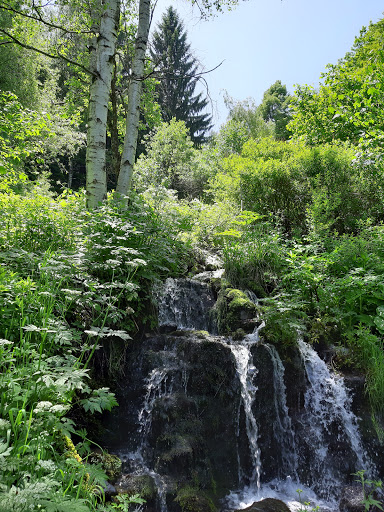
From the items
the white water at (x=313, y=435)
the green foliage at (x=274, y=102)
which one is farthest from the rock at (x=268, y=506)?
the green foliage at (x=274, y=102)

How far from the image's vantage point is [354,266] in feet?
15.8

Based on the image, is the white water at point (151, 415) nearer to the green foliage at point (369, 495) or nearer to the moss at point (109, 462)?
the moss at point (109, 462)

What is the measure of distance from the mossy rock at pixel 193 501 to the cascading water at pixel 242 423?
0.08 metres

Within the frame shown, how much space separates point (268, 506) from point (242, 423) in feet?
2.68

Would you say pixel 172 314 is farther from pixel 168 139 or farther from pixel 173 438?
pixel 168 139

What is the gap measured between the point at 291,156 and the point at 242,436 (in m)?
6.96

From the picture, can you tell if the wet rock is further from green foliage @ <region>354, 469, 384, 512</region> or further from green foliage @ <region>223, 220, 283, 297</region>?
green foliage @ <region>223, 220, 283, 297</region>

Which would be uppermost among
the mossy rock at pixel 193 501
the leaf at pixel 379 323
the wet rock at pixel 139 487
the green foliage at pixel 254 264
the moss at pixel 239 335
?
the green foliage at pixel 254 264

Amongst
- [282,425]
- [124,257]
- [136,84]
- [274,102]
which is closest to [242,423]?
[282,425]

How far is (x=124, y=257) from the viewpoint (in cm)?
371

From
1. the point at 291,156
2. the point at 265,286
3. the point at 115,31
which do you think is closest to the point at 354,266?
the point at 265,286

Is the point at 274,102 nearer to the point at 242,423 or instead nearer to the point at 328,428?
the point at 328,428

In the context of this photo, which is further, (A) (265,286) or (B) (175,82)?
(B) (175,82)

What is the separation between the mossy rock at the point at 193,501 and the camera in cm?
266
